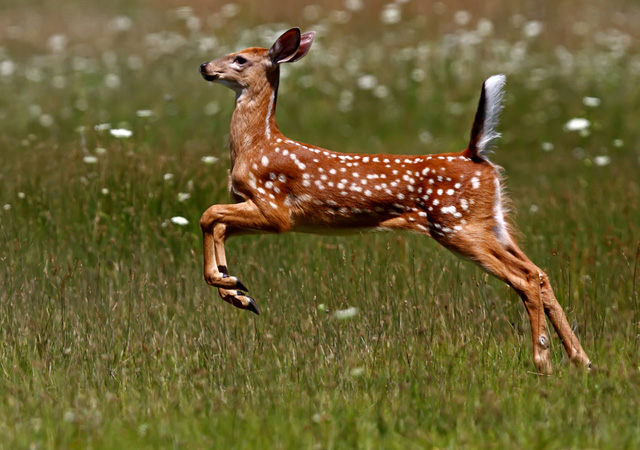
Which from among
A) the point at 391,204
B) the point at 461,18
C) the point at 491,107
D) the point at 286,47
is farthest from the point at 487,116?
the point at 461,18

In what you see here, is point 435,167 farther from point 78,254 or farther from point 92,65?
point 92,65

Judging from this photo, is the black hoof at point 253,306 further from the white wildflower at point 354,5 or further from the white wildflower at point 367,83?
the white wildflower at point 354,5

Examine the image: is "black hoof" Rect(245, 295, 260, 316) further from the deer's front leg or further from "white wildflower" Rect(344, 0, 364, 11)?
"white wildflower" Rect(344, 0, 364, 11)

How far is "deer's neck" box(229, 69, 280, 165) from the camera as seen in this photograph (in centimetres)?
566

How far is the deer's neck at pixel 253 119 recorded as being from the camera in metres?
5.66

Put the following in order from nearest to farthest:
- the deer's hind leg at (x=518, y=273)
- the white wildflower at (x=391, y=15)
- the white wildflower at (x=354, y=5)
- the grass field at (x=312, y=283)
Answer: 1. the grass field at (x=312, y=283)
2. the deer's hind leg at (x=518, y=273)
3. the white wildflower at (x=391, y=15)
4. the white wildflower at (x=354, y=5)

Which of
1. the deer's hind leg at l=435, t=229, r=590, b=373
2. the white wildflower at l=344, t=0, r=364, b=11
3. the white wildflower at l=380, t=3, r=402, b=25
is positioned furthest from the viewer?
the white wildflower at l=344, t=0, r=364, b=11

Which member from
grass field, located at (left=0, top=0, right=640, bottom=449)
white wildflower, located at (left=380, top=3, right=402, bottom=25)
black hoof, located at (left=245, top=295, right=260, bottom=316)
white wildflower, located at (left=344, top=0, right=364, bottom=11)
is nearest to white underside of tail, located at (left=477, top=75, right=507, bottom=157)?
grass field, located at (left=0, top=0, right=640, bottom=449)

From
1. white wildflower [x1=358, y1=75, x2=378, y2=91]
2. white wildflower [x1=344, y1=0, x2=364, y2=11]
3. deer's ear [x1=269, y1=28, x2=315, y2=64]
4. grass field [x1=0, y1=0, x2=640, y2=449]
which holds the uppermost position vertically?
white wildflower [x1=344, y1=0, x2=364, y2=11]

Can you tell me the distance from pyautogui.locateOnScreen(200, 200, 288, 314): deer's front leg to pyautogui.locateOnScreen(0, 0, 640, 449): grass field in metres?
0.19

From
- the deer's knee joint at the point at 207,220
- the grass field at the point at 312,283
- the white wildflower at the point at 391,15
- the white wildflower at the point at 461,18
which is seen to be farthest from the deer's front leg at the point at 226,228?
the white wildflower at the point at 461,18

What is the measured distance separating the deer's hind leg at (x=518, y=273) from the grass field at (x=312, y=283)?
19 cm

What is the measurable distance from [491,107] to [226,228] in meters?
1.58

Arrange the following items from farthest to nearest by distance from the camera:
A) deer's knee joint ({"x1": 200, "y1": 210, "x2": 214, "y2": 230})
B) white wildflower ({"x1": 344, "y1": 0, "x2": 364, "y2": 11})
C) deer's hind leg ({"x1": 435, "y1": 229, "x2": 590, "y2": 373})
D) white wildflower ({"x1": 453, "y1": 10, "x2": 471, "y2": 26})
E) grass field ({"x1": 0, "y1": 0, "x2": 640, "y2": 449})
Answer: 1. white wildflower ({"x1": 344, "y1": 0, "x2": 364, "y2": 11})
2. white wildflower ({"x1": 453, "y1": 10, "x2": 471, "y2": 26})
3. deer's knee joint ({"x1": 200, "y1": 210, "x2": 214, "y2": 230})
4. deer's hind leg ({"x1": 435, "y1": 229, "x2": 590, "y2": 373})
5. grass field ({"x1": 0, "y1": 0, "x2": 640, "y2": 449})
